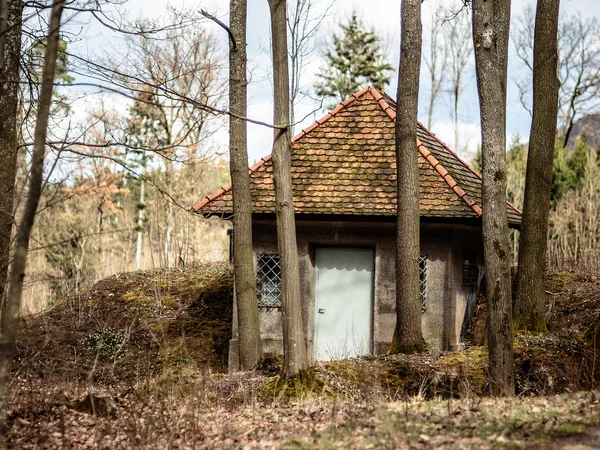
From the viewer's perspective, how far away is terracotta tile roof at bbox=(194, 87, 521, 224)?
13695 millimetres

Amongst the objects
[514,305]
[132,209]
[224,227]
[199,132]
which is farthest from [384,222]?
[132,209]

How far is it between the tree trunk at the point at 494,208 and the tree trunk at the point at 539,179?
309 centimetres

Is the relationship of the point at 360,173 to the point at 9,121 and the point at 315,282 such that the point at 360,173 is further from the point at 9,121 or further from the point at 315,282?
the point at 9,121

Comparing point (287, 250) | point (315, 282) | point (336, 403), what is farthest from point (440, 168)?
point (336, 403)

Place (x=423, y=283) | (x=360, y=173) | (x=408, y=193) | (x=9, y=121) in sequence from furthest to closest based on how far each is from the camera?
1. (x=360, y=173)
2. (x=423, y=283)
3. (x=408, y=193)
4. (x=9, y=121)

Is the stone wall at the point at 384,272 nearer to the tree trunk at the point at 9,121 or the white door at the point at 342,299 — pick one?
the white door at the point at 342,299

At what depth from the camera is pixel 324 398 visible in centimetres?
934

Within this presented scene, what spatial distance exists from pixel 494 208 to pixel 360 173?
214 inches

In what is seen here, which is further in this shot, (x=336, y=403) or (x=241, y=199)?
(x=241, y=199)

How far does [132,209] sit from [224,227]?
763cm

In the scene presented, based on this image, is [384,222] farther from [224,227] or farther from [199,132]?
[224,227]

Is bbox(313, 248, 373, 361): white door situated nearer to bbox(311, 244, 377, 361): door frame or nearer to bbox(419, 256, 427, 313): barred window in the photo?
bbox(311, 244, 377, 361): door frame

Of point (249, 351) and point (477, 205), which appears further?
point (477, 205)

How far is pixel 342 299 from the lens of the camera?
46.9 feet
